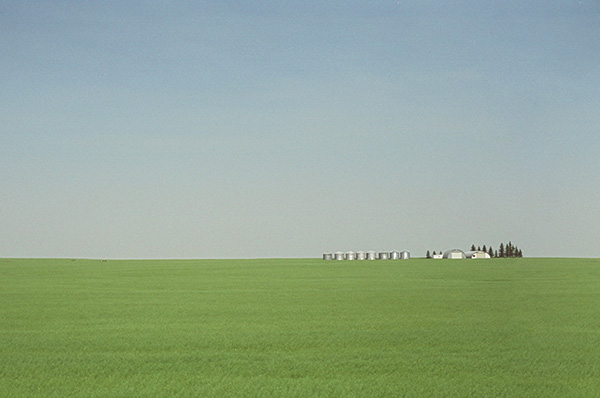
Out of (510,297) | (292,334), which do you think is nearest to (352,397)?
(292,334)

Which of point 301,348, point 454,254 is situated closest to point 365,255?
point 454,254

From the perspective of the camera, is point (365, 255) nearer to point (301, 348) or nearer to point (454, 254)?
point (454, 254)

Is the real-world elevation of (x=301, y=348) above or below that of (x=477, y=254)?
below

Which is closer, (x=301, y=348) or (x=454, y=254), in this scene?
(x=301, y=348)

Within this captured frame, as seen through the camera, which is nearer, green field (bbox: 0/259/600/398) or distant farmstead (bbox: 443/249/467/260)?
green field (bbox: 0/259/600/398)

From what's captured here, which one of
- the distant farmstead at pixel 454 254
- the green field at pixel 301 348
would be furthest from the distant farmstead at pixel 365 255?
the green field at pixel 301 348

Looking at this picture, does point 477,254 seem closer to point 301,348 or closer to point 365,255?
point 365,255

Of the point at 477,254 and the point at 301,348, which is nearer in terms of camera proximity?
the point at 301,348

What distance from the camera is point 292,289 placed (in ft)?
58.8

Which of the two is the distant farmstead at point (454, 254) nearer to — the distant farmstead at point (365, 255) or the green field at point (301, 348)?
the distant farmstead at point (365, 255)

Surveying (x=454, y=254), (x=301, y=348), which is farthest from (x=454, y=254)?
(x=301, y=348)

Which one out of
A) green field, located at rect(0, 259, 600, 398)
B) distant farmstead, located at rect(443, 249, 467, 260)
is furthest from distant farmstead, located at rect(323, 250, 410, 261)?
green field, located at rect(0, 259, 600, 398)

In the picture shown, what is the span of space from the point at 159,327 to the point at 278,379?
3.96 meters

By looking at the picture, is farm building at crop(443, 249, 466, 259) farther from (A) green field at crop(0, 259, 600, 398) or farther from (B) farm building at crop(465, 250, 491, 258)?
(A) green field at crop(0, 259, 600, 398)
